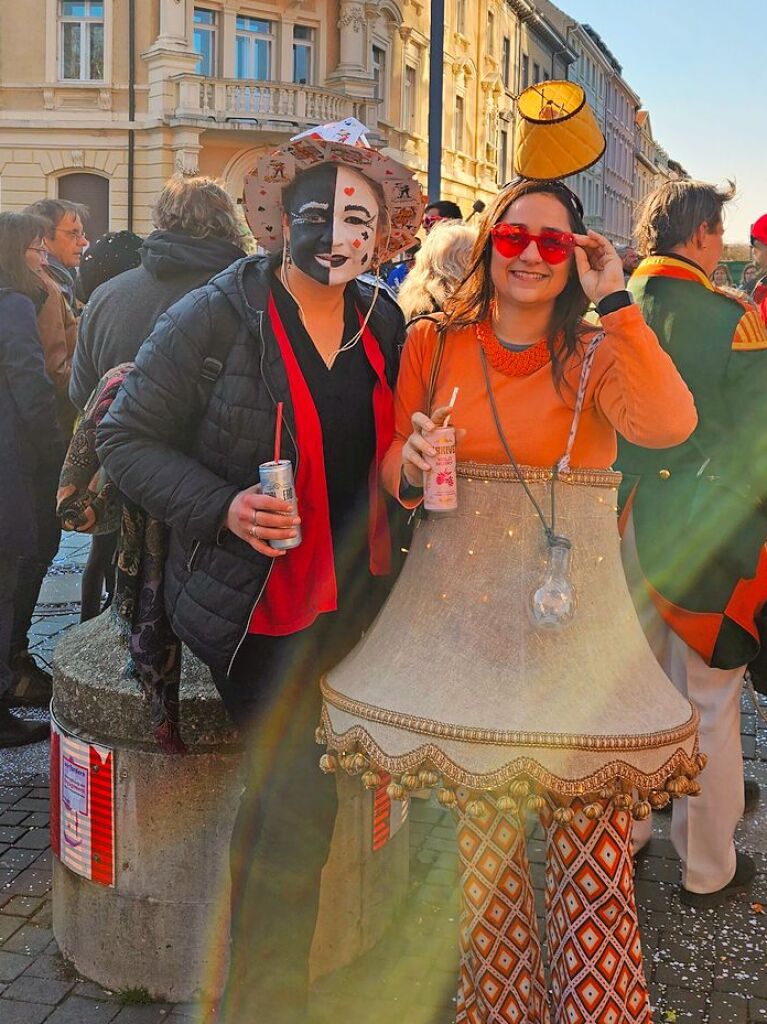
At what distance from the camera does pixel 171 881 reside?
303cm

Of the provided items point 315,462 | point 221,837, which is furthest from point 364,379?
point 221,837

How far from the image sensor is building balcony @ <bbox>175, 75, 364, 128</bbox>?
26297 mm

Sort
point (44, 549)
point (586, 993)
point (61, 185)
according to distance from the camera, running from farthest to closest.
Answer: point (61, 185) < point (44, 549) < point (586, 993)

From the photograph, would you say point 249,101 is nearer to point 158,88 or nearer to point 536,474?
point 158,88

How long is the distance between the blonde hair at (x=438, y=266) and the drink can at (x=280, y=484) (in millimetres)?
1686

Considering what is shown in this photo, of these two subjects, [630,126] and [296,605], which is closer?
[296,605]

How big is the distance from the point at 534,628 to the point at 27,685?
3529mm

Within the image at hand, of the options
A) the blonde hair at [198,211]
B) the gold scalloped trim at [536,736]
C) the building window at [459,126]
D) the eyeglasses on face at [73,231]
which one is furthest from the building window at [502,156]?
the gold scalloped trim at [536,736]

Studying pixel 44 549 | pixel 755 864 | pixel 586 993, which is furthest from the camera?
pixel 44 549

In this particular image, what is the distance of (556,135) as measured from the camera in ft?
8.20

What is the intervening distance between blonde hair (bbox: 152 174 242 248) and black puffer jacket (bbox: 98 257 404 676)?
1.10 meters

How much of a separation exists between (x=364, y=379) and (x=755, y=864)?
2211 mm

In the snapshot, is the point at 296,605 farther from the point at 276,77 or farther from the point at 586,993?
the point at 276,77

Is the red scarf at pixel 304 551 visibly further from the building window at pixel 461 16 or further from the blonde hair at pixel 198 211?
the building window at pixel 461 16
